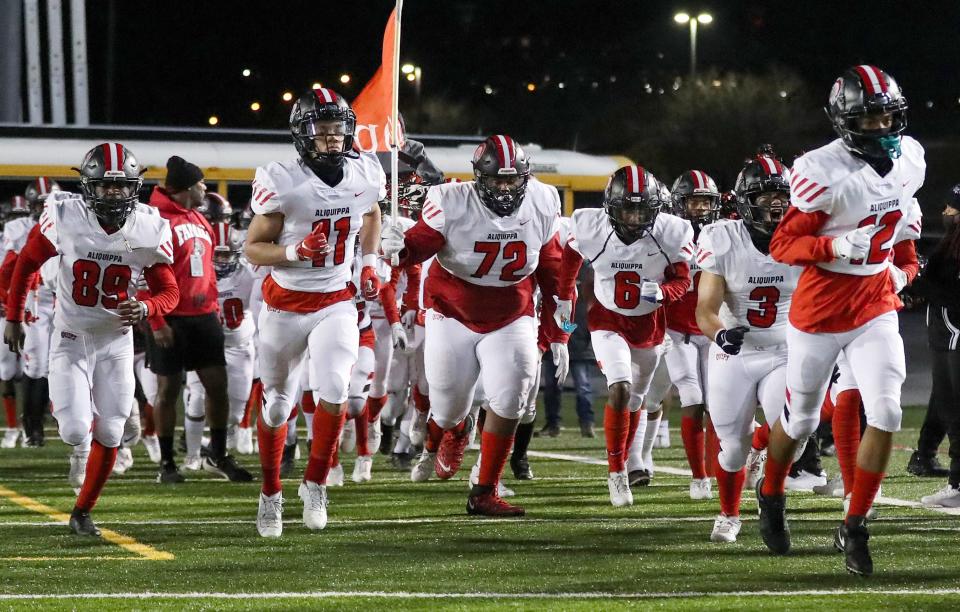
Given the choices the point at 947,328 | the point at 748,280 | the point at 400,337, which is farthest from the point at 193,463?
the point at 947,328

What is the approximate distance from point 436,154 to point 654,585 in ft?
45.9

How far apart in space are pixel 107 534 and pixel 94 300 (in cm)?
108

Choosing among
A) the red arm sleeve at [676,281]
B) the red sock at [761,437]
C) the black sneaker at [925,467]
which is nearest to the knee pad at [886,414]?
the red sock at [761,437]

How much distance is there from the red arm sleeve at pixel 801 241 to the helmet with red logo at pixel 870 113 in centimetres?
31

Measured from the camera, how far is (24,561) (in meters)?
6.41

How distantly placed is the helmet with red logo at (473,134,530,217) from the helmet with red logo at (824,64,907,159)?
2095 mm

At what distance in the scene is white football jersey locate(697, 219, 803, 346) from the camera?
285 inches

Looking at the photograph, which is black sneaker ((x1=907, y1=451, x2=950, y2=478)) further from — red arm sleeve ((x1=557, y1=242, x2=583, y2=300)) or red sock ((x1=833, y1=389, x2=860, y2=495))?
red sock ((x1=833, y1=389, x2=860, y2=495))

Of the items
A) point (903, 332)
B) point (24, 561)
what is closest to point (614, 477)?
point (24, 561)

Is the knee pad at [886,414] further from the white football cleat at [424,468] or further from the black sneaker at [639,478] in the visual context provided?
the white football cleat at [424,468]

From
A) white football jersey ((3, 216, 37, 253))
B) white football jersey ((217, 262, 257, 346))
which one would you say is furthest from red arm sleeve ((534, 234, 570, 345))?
white football jersey ((3, 216, 37, 253))

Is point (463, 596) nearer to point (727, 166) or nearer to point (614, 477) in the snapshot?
point (614, 477)

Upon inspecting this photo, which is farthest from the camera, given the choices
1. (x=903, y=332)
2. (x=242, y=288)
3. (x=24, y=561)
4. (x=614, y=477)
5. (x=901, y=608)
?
(x=903, y=332)

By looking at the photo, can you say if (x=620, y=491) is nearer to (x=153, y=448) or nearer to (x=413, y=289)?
(x=413, y=289)
